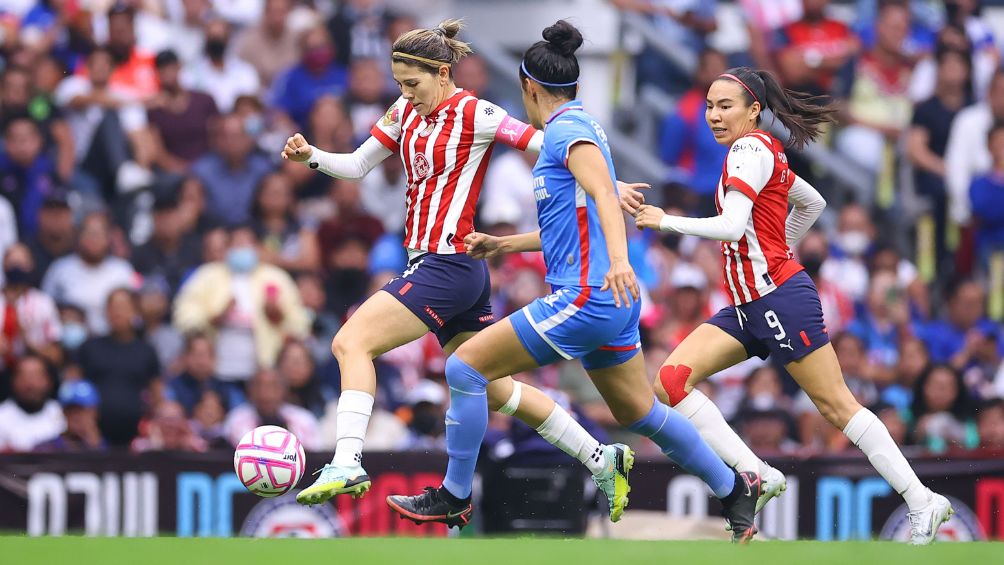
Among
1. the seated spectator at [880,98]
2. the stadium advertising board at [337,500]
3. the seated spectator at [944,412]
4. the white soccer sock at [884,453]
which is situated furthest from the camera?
the seated spectator at [880,98]

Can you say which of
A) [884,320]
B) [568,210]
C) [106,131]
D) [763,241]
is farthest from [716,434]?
[106,131]

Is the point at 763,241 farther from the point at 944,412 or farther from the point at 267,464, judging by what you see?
the point at 944,412

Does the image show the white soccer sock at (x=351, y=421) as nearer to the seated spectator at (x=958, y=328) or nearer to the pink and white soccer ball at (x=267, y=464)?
the pink and white soccer ball at (x=267, y=464)

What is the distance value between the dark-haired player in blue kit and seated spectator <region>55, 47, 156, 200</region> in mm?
6257

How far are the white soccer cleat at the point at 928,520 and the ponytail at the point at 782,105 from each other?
1.84 metres

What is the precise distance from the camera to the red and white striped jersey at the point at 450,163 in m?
7.65

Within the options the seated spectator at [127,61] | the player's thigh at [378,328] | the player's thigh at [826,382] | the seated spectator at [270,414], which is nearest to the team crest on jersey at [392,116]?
the player's thigh at [378,328]

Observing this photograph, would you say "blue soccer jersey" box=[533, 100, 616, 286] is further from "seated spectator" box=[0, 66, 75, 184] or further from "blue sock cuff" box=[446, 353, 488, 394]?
"seated spectator" box=[0, 66, 75, 184]

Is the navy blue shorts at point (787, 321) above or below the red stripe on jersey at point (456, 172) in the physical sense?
below

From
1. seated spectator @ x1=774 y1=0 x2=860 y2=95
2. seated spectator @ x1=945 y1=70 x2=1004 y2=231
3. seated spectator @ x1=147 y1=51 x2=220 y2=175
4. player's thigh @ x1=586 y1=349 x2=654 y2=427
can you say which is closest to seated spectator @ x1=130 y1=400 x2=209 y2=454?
seated spectator @ x1=147 y1=51 x2=220 y2=175

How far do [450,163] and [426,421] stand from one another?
12.3 feet

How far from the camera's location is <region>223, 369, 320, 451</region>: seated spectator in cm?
1120

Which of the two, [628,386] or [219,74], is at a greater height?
[219,74]

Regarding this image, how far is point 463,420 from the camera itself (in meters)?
7.42
